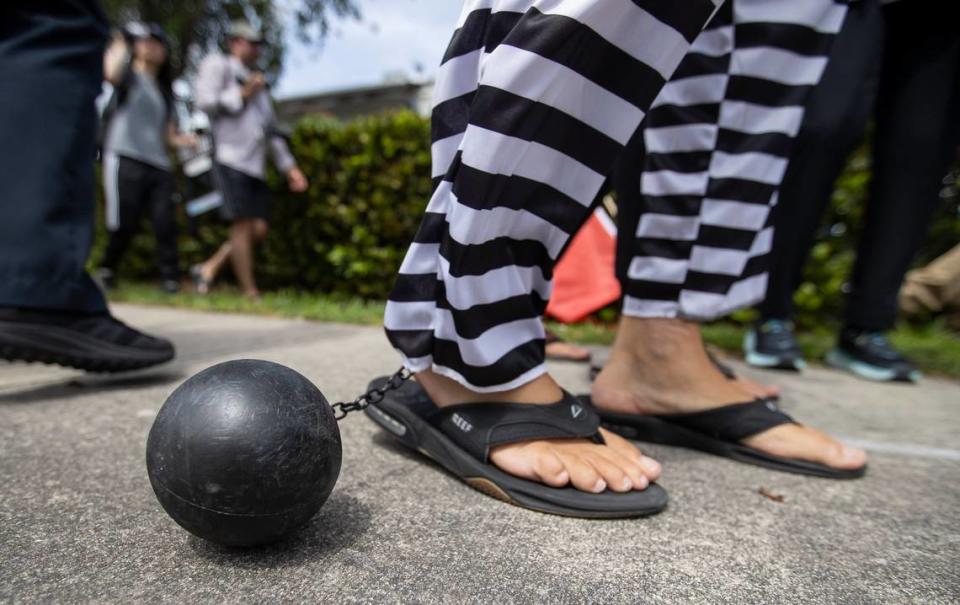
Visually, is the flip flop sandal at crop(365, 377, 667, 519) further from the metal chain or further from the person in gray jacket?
the person in gray jacket

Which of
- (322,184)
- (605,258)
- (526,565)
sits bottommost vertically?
(526,565)

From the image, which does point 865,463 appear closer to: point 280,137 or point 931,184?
point 931,184

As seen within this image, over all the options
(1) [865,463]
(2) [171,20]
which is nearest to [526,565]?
(1) [865,463]

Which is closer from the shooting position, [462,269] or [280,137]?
[462,269]

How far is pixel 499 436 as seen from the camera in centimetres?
115

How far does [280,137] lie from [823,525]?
4.81 m

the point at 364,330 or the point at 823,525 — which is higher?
the point at 823,525

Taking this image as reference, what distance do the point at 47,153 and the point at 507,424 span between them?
148 centimetres

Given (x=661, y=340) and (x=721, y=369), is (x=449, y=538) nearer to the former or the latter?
(x=661, y=340)

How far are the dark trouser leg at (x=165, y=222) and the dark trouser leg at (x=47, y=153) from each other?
10.8 ft

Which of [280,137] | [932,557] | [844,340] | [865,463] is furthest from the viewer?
[280,137]

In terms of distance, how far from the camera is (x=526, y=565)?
0.89 meters

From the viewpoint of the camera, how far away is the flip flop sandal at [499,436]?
42.3 inches

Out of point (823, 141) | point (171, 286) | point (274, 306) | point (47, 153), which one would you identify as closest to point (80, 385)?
point (47, 153)
